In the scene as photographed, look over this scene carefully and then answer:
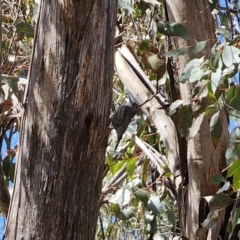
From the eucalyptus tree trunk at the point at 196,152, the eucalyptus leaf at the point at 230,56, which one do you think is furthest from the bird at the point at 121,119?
the eucalyptus leaf at the point at 230,56

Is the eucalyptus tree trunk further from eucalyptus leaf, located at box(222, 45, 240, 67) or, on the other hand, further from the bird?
eucalyptus leaf, located at box(222, 45, 240, 67)

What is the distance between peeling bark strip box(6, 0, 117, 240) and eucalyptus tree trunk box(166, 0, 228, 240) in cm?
65

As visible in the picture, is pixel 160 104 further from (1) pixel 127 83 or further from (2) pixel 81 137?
(2) pixel 81 137

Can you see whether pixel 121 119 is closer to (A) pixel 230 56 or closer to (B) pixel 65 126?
(A) pixel 230 56

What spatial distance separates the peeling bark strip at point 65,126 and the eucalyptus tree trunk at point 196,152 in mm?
653

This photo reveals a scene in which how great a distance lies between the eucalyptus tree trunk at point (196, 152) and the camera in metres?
1.72

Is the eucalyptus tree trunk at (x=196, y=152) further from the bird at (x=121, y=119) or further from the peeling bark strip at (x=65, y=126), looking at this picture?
the peeling bark strip at (x=65, y=126)

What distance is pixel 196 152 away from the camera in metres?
1.73

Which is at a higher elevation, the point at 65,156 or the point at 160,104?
the point at 160,104

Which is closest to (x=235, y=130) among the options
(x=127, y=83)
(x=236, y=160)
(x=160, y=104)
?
(x=236, y=160)

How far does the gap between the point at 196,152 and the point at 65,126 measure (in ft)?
2.48

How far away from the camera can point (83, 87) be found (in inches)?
42.0

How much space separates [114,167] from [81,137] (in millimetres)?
811

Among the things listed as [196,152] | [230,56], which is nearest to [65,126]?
[230,56]
